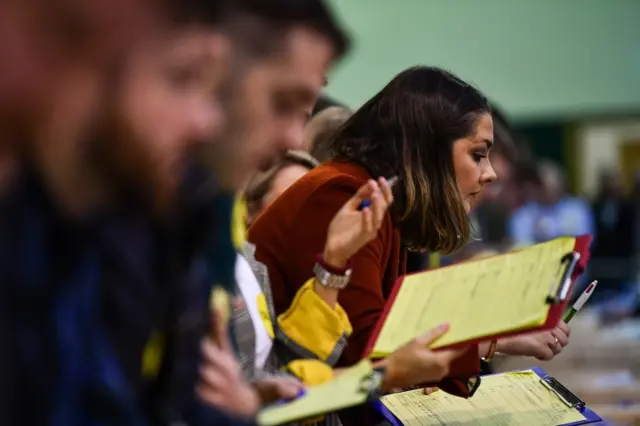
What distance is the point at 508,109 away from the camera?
6.90 meters

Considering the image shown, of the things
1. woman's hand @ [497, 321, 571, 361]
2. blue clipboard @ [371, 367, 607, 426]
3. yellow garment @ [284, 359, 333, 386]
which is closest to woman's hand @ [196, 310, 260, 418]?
yellow garment @ [284, 359, 333, 386]

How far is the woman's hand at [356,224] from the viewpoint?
1194 millimetres

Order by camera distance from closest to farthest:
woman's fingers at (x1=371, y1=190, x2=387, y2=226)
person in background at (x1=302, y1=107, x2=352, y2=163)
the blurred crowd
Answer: the blurred crowd < woman's fingers at (x1=371, y1=190, x2=387, y2=226) < person in background at (x1=302, y1=107, x2=352, y2=163)

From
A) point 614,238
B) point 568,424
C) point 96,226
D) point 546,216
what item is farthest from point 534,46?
point 96,226

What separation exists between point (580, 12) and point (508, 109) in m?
0.83

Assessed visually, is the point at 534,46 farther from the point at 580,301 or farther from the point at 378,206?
the point at 378,206

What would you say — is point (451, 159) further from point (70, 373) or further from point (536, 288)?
point (70, 373)

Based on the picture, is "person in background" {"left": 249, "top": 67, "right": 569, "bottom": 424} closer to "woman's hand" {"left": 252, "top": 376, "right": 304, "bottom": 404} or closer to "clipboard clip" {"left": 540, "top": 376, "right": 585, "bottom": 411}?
"clipboard clip" {"left": 540, "top": 376, "right": 585, "bottom": 411}

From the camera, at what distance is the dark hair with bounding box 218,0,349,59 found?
2.82 feet

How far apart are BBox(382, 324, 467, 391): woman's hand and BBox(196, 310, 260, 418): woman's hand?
183 millimetres

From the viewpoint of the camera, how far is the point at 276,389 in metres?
1.01

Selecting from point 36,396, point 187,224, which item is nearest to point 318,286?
point 187,224

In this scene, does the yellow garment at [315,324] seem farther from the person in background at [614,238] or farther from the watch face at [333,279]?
the person in background at [614,238]

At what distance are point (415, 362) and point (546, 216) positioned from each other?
5.67 meters
